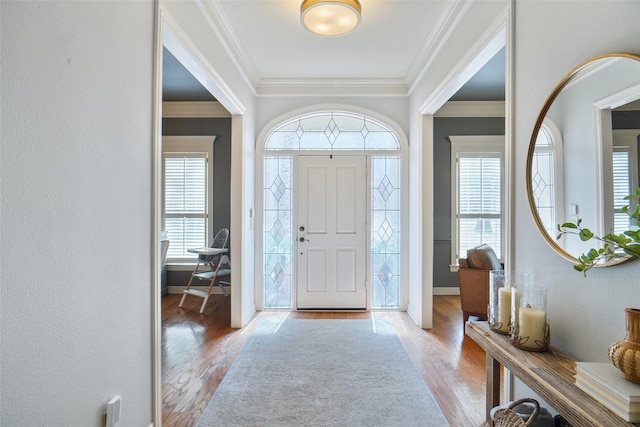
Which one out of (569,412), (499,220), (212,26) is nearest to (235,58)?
(212,26)

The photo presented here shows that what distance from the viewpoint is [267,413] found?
211cm

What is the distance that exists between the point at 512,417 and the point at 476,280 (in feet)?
7.66

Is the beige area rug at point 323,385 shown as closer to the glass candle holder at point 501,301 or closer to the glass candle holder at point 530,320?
the glass candle holder at point 501,301

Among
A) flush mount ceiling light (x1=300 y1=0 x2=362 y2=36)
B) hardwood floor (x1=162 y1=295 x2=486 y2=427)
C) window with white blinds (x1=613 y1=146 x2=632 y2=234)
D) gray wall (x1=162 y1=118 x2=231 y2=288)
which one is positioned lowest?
hardwood floor (x1=162 y1=295 x2=486 y2=427)

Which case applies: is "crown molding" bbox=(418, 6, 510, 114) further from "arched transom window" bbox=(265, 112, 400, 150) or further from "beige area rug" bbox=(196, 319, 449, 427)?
"beige area rug" bbox=(196, 319, 449, 427)

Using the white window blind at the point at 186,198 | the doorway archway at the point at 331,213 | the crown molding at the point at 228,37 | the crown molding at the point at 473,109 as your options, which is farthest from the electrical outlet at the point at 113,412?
the crown molding at the point at 473,109

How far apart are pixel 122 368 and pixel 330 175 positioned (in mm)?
3190

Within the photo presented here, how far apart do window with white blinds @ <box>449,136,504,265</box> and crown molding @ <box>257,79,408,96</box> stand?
4.83ft

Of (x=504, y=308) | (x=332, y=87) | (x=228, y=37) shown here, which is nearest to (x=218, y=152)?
(x=332, y=87)

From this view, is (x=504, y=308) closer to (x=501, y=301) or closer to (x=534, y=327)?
(x=501, y=301)

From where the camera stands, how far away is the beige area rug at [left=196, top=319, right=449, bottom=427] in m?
2.06

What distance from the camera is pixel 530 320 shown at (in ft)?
4.63

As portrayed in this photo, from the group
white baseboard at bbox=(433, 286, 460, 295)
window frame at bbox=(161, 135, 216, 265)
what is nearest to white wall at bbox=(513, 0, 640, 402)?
white baseboard at bbox=(433, 286, 460, 295)

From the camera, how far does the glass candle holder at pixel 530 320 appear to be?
1399mm
